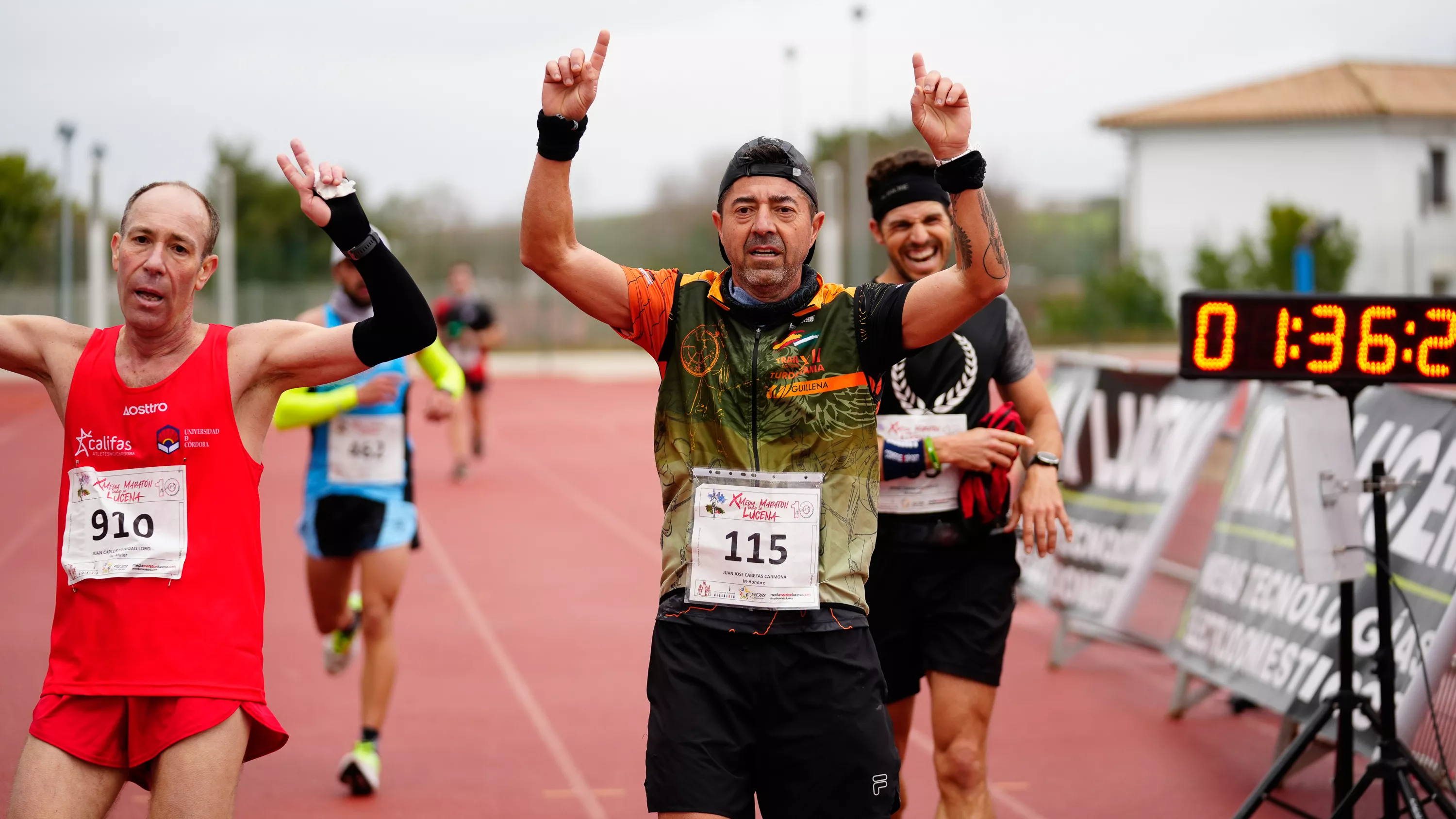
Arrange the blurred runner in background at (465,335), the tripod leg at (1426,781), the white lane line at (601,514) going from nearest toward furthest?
the tripod leg at (1426,781)
the white lane line at (601,514)
the blurred runner in background at (465,335)

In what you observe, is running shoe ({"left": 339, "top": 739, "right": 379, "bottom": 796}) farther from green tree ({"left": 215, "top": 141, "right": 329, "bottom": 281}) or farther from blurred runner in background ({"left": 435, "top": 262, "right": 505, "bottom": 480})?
green tree ({"left": 215, "top": 141, "right": 329, "bottom": 281})

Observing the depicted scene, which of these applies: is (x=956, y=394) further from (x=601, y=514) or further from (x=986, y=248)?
(x=601, y=514)

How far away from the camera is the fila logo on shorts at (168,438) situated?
3230 mm

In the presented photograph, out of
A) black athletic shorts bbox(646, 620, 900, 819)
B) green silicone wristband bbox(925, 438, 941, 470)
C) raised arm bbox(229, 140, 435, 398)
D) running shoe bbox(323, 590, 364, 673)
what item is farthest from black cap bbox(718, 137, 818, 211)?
running shoe bbox(323, 590, 364, 673)

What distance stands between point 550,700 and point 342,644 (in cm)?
130

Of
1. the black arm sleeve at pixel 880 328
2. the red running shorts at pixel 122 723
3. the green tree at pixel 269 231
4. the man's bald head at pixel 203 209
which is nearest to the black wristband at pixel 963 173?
the black arm sleeve at pixel 880 328

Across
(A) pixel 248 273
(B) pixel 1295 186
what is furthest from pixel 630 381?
(B) pixel 1295 186

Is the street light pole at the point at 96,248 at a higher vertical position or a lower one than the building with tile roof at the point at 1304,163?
lower

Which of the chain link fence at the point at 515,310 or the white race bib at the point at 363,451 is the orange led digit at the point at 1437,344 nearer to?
the white race bib at the point at 363,451

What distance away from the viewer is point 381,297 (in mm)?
3268

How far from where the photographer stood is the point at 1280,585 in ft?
20.6

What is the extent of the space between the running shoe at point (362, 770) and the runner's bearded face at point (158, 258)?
288cm

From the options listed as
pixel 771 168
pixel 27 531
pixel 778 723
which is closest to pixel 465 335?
pixel 27 531

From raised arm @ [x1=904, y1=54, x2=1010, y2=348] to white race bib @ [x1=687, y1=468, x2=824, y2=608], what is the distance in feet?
1.51
